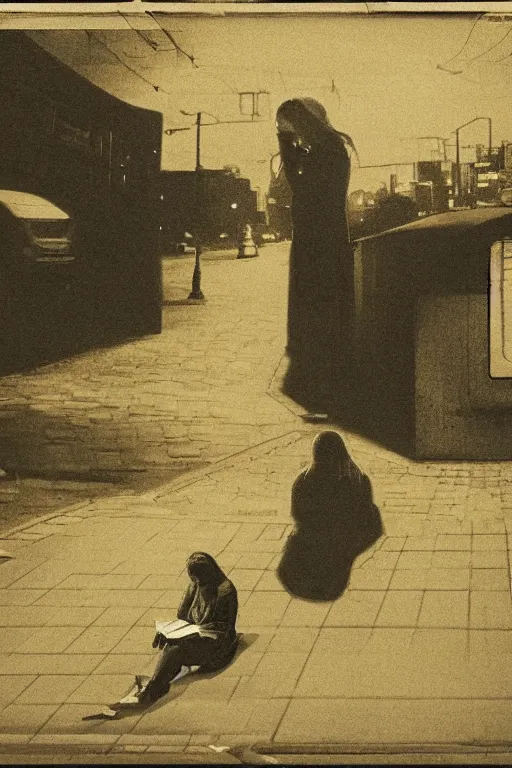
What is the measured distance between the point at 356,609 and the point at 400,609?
25 cm

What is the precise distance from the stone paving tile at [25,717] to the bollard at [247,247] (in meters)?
2.84

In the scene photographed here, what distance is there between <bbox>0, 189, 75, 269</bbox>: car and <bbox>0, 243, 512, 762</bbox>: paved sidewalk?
0.97 meters

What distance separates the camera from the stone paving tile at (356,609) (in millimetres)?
5723

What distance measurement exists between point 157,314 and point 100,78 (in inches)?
57.6

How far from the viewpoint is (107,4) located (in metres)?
5.83

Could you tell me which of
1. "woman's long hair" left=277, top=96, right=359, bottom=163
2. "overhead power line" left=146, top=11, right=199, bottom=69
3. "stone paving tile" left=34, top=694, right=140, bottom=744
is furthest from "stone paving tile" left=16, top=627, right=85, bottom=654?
"overhead power line" left=146, top=11, right=199, bottom=69

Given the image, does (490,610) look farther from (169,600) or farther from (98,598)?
(98,598)

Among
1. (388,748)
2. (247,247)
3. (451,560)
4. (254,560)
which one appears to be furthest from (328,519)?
(247,247)

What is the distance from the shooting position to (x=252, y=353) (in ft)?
20.0

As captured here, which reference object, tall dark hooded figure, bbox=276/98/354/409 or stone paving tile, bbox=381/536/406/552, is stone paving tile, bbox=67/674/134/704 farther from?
tall dark hooded figure, bbox=276/98/354/409

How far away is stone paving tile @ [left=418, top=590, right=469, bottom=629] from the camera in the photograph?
5.70 metres

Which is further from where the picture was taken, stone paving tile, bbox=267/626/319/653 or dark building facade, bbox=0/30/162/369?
dark building facade, bbox=0/30/162/369

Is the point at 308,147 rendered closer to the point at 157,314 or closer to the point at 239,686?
the point at 157,314

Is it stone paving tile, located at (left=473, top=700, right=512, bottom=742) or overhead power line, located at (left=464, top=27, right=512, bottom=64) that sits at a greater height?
overhead power line, located at (left=464, top=27, right=512, bottom=64)
